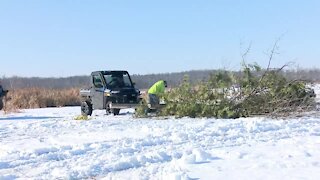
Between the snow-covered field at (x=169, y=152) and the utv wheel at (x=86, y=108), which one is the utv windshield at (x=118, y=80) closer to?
the utv wheel at (x=86, y=108)

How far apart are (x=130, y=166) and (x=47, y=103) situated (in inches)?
1067

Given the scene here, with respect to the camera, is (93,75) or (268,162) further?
A: (93,75)

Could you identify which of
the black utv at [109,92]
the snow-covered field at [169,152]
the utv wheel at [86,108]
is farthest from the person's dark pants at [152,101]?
the snow-covered field at [169,152]

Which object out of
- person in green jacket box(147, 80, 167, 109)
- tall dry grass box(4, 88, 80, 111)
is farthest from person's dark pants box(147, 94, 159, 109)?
tall dry grass box(4, 88, 80, 111)

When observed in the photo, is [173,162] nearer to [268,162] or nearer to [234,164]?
[234,164]

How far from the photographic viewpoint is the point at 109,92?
20.8 m

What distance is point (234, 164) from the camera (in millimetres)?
8016

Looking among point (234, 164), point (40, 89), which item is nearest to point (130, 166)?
point (234, 164)

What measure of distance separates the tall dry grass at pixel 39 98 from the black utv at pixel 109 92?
36.0ft

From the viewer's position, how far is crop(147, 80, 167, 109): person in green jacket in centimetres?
1848

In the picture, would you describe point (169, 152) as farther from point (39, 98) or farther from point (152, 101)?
point (39, 98)

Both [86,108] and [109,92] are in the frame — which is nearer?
[109,92]

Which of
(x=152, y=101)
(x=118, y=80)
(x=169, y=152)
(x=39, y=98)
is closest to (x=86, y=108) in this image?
(x=118, y=80)

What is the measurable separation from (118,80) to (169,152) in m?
12.7
